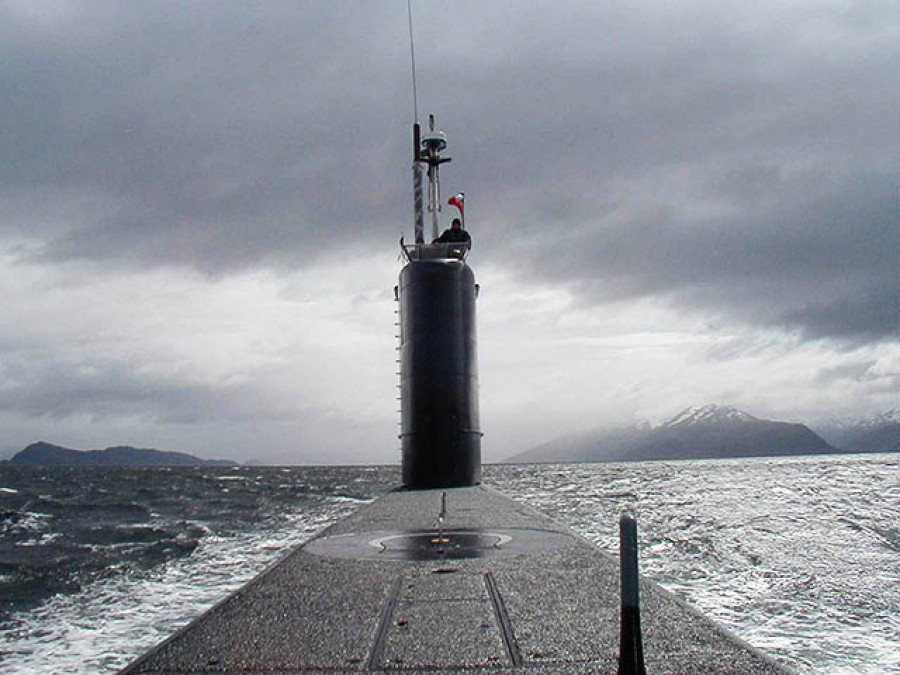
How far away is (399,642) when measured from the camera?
5441mm

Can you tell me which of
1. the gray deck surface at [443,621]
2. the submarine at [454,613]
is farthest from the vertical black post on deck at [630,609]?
the gray deck surface at [443,621]

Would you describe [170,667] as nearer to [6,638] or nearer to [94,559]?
[6,638]

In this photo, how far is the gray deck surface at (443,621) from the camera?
5004 mm

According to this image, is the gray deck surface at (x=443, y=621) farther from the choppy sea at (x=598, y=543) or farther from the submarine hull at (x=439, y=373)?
the submarine hull at (x=439, y=373)

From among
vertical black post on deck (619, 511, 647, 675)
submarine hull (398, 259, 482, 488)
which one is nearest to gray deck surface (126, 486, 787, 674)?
vertical black post on deck (619, 511, 647, 675)

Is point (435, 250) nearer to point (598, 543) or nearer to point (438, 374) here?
point (438, 374)

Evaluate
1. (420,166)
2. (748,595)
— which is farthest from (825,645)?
(420,166)

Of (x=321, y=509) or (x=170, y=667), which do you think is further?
(x=321, y=509)

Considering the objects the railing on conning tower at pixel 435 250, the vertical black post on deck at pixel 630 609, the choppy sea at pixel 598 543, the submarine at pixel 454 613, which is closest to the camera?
the vertical black post on deck at pixel 630 609

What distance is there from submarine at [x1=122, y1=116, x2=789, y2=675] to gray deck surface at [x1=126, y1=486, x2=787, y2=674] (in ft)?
0.05

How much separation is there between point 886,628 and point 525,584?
5348 mm

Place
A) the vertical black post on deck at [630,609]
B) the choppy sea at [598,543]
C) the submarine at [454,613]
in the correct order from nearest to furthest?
the vertical black post on deck at [630,609]
the submarine at [454,613]
the choppy sea at [598,543]

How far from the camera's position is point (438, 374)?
20.3m

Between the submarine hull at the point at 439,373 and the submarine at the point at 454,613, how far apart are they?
660 cm
